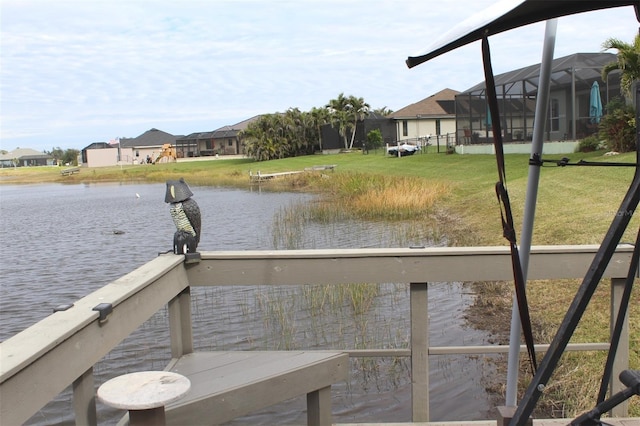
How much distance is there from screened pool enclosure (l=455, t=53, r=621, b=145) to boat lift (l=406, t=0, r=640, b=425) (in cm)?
2101

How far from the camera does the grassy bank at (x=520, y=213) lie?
17.6 ft

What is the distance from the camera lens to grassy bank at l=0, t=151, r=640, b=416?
537cm

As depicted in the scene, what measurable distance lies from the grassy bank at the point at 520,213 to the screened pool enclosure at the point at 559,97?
2.33m

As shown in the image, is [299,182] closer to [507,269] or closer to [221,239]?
[221,239]

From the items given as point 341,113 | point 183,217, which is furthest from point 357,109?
point 183,217

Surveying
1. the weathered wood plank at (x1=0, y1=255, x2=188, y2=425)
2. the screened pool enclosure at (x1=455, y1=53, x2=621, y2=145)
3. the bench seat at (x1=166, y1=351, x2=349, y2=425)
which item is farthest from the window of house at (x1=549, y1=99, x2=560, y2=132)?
the weathered wood plank at (x1=0, y1=255, x2=188, y2=425)

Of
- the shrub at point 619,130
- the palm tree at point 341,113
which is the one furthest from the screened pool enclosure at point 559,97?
the palm tree at point 341,113

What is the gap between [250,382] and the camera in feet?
8.55

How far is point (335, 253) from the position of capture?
10.5ft

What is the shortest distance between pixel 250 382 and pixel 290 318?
5.07 m

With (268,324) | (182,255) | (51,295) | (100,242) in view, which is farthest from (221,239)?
(182,255)

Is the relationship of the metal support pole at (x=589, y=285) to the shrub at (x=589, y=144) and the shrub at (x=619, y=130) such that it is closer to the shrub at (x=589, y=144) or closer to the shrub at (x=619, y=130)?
the shrub at (x=619, y=130)

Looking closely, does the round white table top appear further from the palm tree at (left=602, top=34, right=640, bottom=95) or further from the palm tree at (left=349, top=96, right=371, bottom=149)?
the palm tree at (left=349, top=96, right=371, bottom=149)

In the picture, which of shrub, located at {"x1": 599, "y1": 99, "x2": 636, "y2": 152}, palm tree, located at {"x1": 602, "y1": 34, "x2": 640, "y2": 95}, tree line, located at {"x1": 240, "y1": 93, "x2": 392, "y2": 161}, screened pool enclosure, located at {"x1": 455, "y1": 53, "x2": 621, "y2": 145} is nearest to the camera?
palm tree, located at {"x1": 602, "y1": 34, "x2": 640, "y2": 95}
